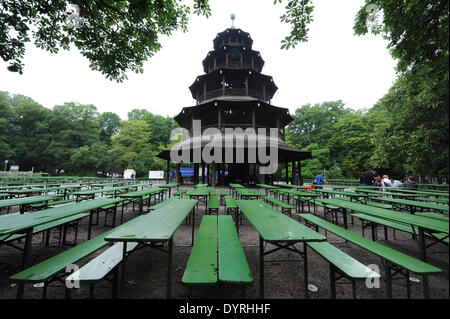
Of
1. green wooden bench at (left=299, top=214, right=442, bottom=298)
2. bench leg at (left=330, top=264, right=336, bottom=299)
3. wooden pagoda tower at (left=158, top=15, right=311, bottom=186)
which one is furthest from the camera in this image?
wooden pagoda tower at (left=158, top=15, right=311, bottom=186)

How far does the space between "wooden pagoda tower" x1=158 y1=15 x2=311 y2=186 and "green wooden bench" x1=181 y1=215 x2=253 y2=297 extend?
1106 cm

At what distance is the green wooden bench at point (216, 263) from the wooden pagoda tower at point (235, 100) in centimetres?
1106

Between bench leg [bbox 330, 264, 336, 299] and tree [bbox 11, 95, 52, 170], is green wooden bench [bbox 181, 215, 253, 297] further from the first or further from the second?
tree [bbox 11, 95, 52, 170]

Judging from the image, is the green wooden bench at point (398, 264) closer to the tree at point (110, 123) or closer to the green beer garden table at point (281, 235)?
the green beer garden table at point (281, 235)

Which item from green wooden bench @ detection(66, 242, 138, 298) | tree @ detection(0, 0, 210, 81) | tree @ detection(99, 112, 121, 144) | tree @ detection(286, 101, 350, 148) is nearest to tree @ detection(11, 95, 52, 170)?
tree @ detection(99, 112, 121, 144)

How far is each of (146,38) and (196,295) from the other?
5.83 meters

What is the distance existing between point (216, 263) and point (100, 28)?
19.5 ft

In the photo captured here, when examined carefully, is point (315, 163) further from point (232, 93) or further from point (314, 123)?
point (232, 93)

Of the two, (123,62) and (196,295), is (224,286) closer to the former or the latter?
(196,295)

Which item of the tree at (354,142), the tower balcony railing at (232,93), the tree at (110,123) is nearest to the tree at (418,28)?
the tower balcony railing at (232,93)

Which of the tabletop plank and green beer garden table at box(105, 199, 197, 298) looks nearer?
green beer garden table at box(105, 199, 197, 298)

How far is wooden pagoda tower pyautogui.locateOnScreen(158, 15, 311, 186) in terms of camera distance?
1440 cm

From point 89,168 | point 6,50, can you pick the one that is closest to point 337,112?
point 6,50

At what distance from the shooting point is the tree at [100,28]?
12.1 ft
